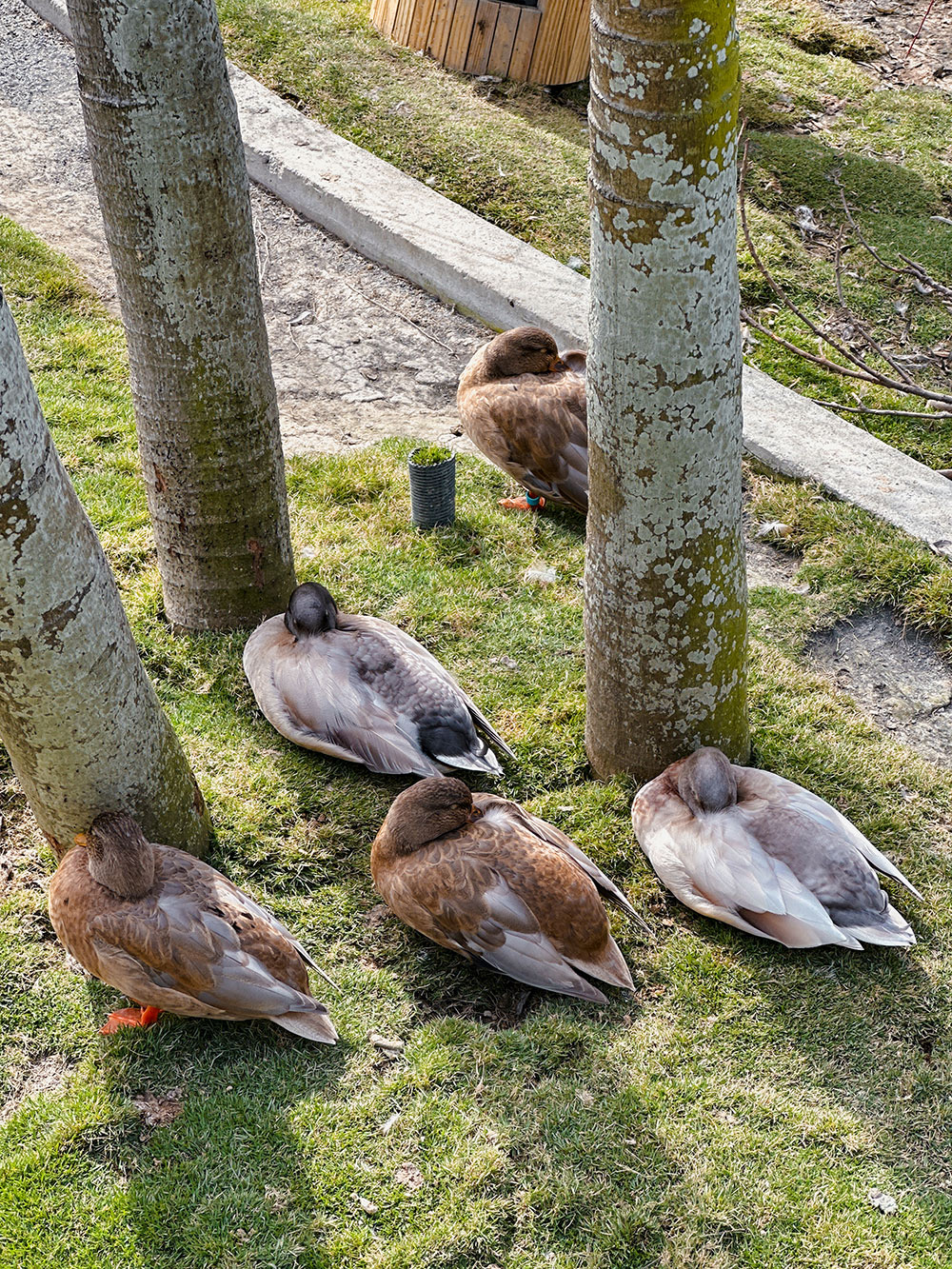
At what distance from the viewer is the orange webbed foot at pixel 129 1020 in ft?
13.2

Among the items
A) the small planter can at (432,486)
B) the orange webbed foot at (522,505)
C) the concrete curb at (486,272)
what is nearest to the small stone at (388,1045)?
the small planter can at (432,486)

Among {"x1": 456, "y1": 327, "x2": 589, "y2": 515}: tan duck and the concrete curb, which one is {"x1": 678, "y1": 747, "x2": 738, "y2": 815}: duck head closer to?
{"x1": 456, "y1": 327, "x2": 589, "y2": 515}: tan duck

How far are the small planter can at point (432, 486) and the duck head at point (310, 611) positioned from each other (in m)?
1.11

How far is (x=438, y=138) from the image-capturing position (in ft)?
31.3

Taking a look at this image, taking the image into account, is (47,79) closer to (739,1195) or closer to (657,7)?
(657,7)

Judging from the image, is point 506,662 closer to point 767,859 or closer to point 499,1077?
point 767,859

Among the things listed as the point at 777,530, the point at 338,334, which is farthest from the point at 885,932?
the point at 338,334

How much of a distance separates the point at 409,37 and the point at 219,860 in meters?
8.62

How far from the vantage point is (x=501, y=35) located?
1023cm

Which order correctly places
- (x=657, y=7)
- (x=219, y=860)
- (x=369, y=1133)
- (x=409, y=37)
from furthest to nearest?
(x=409, y=37) < (x=219, y=860) < (x=369, y=1133) < (x=657, y=7)

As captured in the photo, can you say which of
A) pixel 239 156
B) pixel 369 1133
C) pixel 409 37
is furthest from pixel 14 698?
pixel 409 37

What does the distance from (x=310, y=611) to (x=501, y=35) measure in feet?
23.7

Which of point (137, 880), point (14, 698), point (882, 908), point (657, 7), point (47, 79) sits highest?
point (657, 7)

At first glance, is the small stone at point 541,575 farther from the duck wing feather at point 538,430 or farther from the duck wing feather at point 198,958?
the duck wing feather at point 198,958
